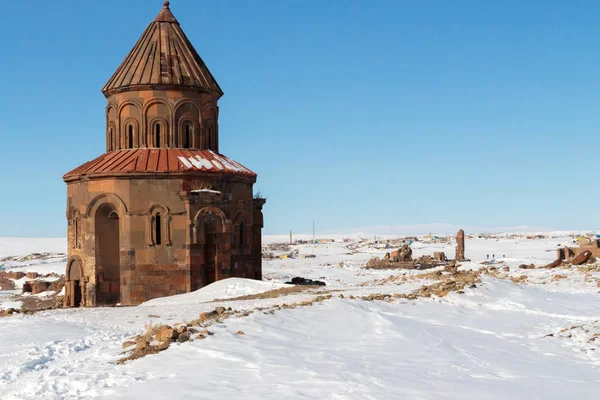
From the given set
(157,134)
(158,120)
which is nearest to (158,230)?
(157,134)

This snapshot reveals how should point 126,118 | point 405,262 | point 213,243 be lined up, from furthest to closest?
1. point 405,262
2. point 126,118
3. point 213,243

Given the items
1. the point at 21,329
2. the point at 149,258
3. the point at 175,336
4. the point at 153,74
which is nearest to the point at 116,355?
the point at 175,336

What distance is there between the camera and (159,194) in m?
19.6

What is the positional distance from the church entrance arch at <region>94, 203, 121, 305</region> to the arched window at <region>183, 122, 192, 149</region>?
3.02m

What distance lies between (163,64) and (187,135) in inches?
90.4

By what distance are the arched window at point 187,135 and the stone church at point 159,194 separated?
31 millimetres

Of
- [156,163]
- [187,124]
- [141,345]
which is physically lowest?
[141,345]

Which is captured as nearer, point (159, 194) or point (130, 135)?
point (159, 194)

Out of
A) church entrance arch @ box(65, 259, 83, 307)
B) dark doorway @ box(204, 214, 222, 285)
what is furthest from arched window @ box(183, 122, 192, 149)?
church entrance arch @ box(65, 259, 83, 307)

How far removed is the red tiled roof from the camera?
64.4 ft

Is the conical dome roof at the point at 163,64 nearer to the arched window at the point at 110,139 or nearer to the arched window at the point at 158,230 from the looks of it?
the arched window at the point at 110,139

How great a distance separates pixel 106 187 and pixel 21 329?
9.77m

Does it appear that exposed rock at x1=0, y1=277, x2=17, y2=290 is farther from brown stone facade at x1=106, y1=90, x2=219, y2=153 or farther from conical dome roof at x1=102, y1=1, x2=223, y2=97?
conical dome roof at x1=102, y1=1, x2=223, y2=97

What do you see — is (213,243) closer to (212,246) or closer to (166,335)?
(212,246)
